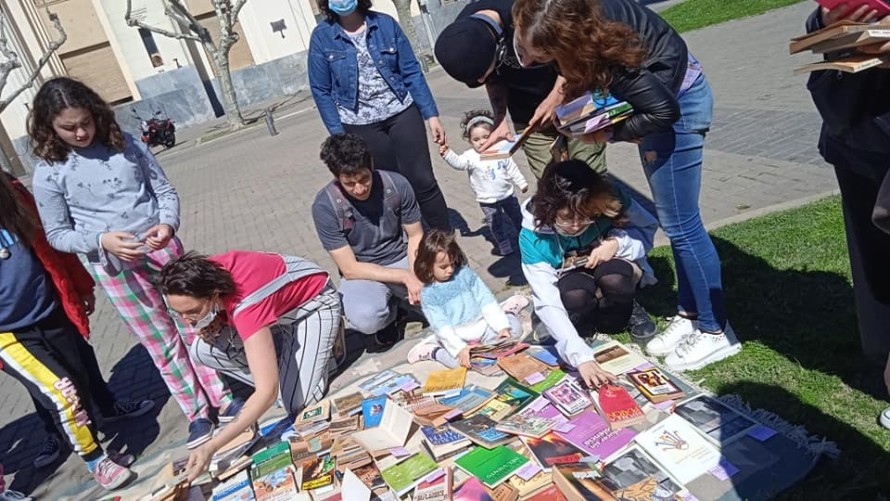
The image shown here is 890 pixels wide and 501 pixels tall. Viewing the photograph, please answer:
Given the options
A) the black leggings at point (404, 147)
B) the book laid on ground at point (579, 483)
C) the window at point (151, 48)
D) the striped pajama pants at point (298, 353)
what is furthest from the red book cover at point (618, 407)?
the window at point (151, 48)

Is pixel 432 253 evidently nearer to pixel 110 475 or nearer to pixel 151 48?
pixel 110 475

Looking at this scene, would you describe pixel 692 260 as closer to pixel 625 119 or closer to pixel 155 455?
pixel 625 119

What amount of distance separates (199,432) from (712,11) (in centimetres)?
1515

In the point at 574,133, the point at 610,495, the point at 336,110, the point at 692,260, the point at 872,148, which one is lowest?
the point at 610,495

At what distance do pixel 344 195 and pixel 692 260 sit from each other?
1836mm

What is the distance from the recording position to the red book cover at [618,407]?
7.83 ft

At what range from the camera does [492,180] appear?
4.46 metres

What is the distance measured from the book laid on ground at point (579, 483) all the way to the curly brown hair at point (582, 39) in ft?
4.21

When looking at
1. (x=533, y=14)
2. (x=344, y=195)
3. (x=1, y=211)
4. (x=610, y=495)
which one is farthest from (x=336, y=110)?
(x=610, y=495)

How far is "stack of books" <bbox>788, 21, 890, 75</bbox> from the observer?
1.39 m

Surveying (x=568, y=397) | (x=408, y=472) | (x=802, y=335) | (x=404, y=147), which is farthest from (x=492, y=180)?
(x=408, y=472)

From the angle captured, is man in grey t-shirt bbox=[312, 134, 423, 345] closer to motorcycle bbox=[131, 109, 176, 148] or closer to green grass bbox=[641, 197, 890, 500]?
green grass bbox=[641, 197, 890, 500]

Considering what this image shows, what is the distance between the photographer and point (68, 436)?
2828 mm

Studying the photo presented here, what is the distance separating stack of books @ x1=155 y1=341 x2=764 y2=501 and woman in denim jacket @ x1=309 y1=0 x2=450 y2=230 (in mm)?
1562
